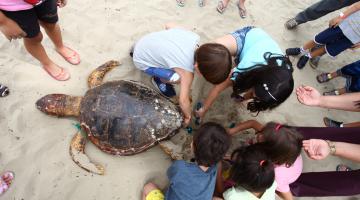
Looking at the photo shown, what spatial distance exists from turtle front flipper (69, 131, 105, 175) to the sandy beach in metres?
0.05

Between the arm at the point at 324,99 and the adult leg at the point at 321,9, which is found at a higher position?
the adult leg at the point at 321,9

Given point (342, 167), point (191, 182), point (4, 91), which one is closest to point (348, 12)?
point (342, 167)

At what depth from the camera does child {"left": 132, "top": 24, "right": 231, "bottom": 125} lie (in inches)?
63.7

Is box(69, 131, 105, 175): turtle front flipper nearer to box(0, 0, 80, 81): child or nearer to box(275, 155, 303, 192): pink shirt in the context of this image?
box(0, 0, 80, 81): child

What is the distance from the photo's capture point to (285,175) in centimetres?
171

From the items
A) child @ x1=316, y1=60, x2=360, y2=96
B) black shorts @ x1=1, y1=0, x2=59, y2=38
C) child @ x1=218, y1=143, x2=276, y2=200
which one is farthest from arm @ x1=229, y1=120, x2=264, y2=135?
black shorts @ x1=1, y1=0, x2=59, y2=38

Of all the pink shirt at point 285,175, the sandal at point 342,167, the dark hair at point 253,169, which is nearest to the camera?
the dark hair at point 253,169

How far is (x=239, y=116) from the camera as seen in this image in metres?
2.23

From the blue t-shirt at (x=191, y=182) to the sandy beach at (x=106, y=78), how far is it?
357 mm

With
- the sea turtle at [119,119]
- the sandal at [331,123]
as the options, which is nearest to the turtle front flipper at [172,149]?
the sea turtle at [119,119]

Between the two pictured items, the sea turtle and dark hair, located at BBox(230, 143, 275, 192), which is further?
the sea turtle

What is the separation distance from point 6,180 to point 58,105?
495 mm

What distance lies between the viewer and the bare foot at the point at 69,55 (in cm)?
220

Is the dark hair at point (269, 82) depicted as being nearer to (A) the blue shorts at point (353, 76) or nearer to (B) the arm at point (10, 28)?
(A) the blue shorts at point (353, 76)
